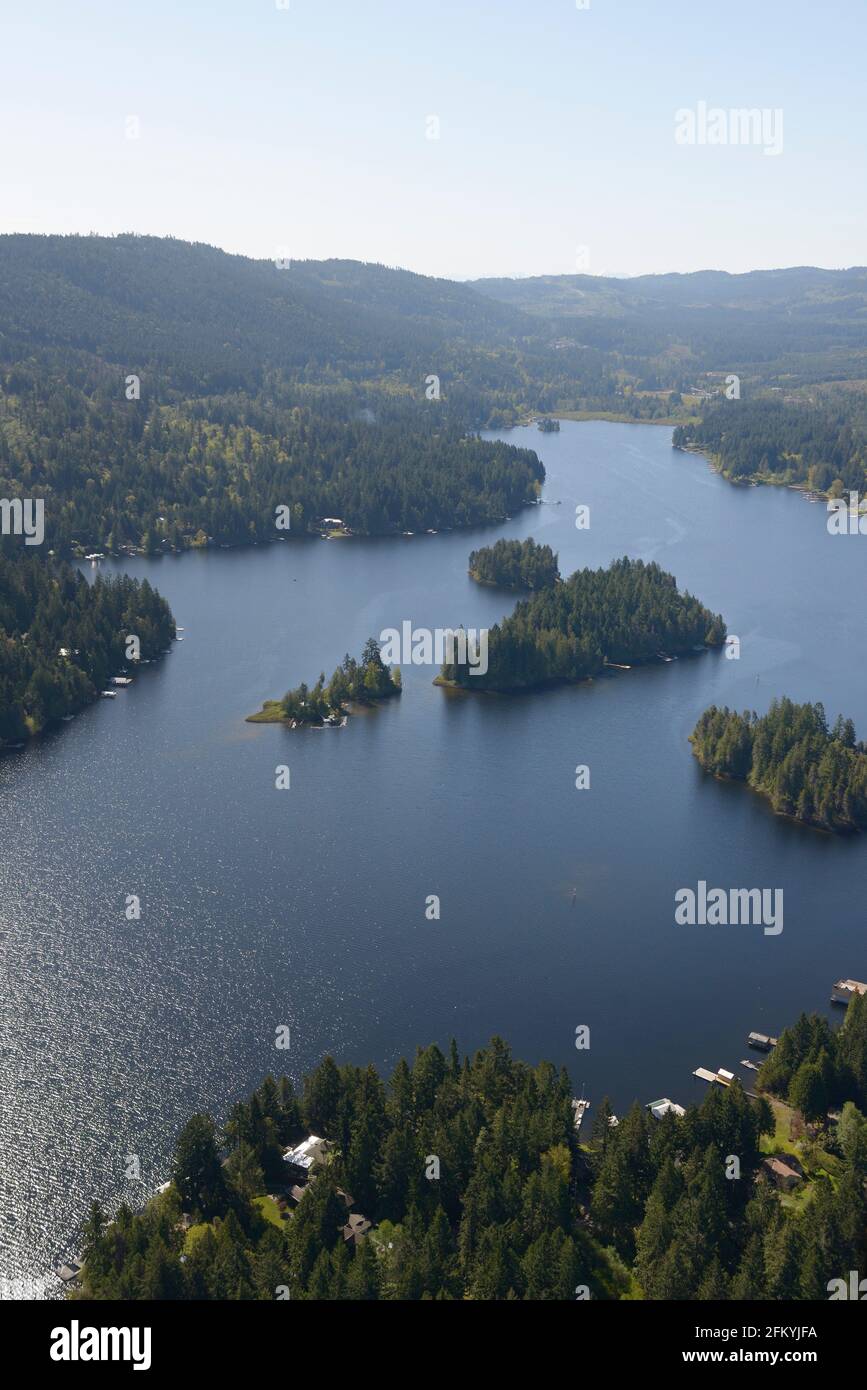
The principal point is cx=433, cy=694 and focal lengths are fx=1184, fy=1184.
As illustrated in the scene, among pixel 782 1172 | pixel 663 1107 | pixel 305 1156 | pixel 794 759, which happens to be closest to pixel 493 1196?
pixel 305 1156

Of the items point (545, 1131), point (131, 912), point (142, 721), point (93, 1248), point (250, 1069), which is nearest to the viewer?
point (93, 1248)

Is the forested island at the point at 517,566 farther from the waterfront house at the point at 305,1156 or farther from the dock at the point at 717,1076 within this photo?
the waterfront house at the point at 305,1156

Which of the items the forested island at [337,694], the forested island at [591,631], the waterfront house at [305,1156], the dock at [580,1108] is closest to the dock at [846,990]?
the dock at [580,1108]

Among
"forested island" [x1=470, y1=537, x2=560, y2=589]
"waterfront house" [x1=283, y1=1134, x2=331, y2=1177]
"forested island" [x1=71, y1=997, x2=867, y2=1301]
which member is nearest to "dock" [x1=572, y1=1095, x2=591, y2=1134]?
"forested island" [x1=71, y1=997, x2=867, y2=1301]

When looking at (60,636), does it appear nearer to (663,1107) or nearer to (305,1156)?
(305,1156)
